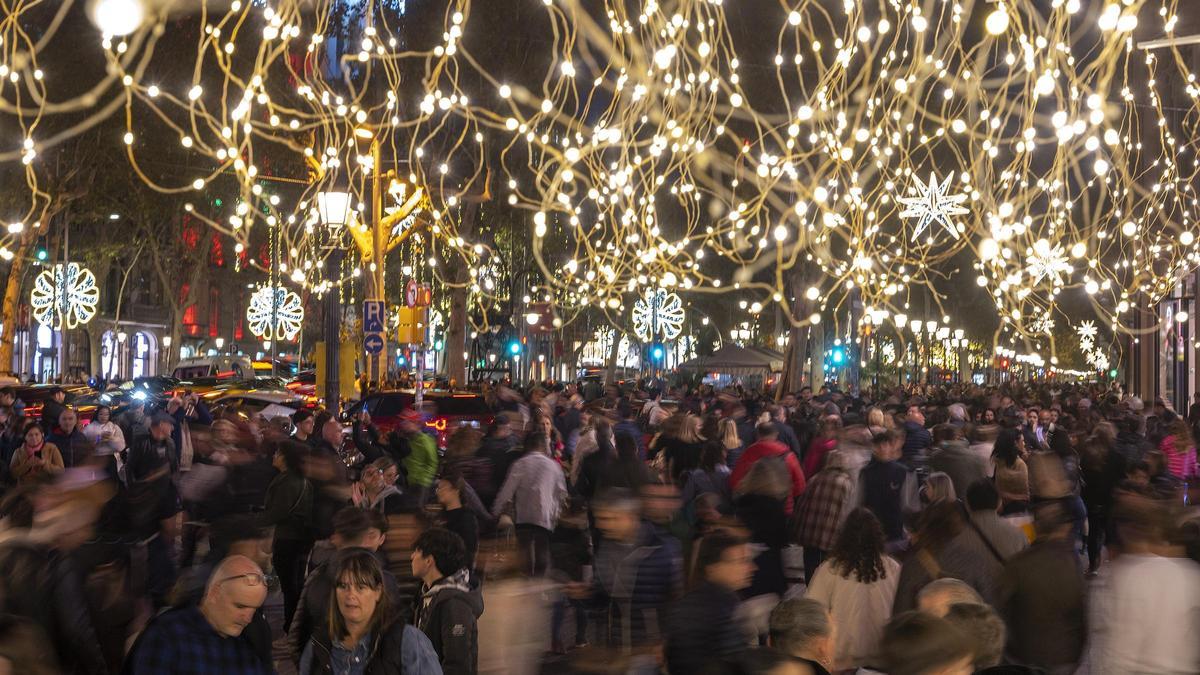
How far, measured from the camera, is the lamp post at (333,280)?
19109 mm

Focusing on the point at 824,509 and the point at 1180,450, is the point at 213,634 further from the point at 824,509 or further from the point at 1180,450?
the point at 1180,450

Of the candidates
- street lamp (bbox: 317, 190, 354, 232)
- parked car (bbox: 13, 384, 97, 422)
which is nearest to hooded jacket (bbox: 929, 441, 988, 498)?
street lamp (bbox: 317, 190, 354, 232)

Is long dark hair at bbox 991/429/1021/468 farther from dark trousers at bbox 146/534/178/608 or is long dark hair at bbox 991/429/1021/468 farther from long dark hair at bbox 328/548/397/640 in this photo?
long dark hair at bbox 328/548/397/640

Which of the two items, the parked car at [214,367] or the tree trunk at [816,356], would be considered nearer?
the tree trunk at [816,356]

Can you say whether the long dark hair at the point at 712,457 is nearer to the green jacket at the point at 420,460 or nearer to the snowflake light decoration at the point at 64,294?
the green jacket at the point at 420,460

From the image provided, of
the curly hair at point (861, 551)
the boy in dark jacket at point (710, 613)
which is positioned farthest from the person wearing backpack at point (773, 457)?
the boy in dark jacket at point (710, 613)

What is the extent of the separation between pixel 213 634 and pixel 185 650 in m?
0.14

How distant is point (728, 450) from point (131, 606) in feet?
27.4

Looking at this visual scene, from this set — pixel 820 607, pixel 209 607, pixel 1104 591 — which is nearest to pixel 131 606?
pixel 209 607

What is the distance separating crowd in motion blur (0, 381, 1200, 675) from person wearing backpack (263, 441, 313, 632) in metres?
0.02

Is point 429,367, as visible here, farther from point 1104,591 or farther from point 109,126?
point 1104,591

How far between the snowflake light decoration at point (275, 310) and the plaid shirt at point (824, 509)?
46090 millimetres

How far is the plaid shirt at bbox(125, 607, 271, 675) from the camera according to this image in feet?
16.7

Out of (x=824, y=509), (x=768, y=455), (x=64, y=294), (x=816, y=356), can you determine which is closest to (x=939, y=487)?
(x=824, y=509)
